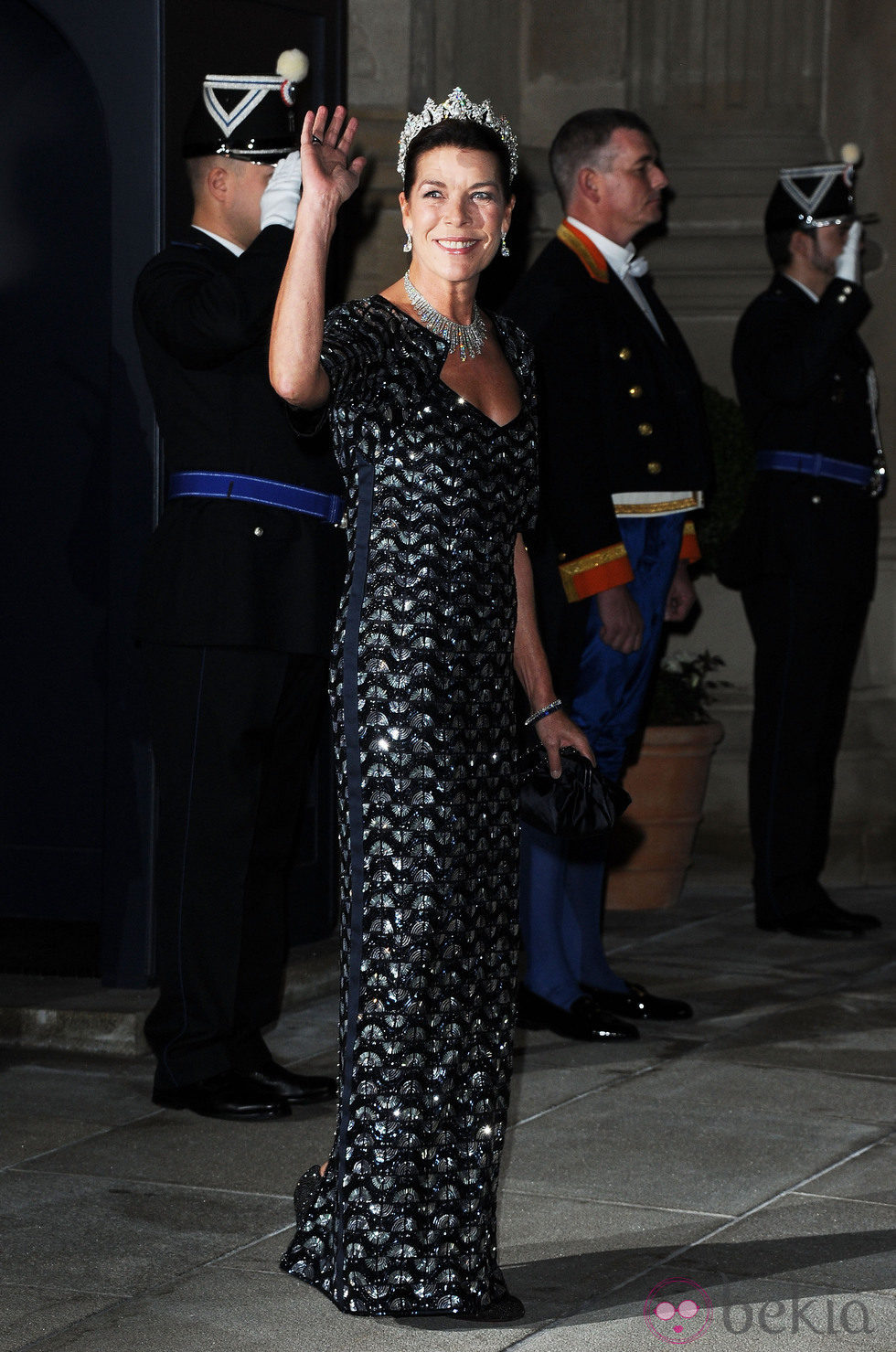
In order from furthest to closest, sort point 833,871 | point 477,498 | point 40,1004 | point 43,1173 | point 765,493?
1. point 833,871
2. point 765,493
3. point 40,1004
4. point 43,1173
5. point 477,498

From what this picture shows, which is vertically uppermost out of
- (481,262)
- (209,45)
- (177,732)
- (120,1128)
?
(209,45)

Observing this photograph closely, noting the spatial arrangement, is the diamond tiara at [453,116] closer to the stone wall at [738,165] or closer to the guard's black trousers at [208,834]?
the guard's black trousers at [208,834]

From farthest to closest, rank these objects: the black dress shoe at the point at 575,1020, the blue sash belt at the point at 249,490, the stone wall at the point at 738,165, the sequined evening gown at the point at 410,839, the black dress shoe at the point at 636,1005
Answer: the stone wall at the point at 738,165 → the black dress shoe at the point at 636,1005 → the black dress shoe at the point at 575,1020 → the blue sash belt at the point at 249,490 → the sequined evening gown at the point at 410,839

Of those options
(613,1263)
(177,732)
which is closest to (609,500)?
(177,732)

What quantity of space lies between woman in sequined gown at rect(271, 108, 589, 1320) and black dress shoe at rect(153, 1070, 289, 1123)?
1.12 metres

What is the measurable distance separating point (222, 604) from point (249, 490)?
261 millimetres

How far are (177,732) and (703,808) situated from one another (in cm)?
344

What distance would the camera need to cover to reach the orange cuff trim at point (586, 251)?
547 centimetres

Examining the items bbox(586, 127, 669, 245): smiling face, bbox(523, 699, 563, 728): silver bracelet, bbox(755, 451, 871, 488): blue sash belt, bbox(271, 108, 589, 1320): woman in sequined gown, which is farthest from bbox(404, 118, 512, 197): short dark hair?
bbox(755, 451, 871, 488): blue sash belt

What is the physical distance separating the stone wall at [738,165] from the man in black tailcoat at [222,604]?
3083 millimetres

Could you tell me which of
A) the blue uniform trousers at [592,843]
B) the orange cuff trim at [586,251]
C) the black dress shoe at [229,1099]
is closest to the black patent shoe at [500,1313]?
the black dress shoe at [229,1099]

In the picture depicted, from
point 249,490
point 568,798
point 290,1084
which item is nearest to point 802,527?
point 249,490

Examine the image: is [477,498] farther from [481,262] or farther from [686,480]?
[686,480]

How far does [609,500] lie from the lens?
533cm
